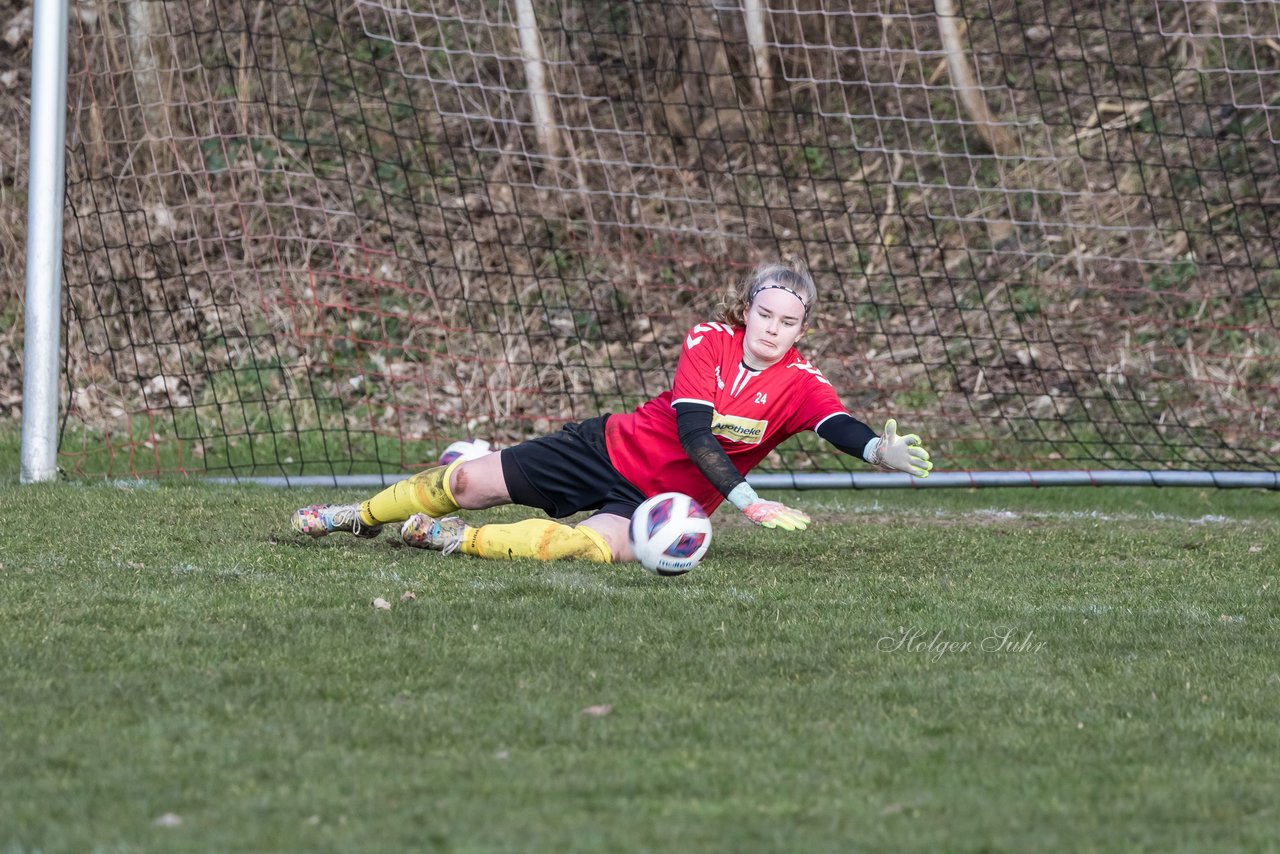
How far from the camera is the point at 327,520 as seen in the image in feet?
17.1

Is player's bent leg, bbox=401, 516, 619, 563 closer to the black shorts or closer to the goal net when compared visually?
the black shorts

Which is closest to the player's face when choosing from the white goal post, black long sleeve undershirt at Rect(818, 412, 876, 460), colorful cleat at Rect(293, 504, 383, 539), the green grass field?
black long sleeve undershirt at Rect(818, 412, 876, 460)

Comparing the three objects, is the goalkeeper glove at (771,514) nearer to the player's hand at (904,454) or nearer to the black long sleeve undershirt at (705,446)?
the black long sleeve undershirt at (705,446)

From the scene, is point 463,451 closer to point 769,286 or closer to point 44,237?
point 769,286

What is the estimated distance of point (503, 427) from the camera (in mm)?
9805

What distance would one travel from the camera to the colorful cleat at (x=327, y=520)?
5.21 meters

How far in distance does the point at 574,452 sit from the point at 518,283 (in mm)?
6264

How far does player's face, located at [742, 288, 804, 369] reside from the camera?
5184 millimetres

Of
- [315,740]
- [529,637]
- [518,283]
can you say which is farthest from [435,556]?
[518,283]

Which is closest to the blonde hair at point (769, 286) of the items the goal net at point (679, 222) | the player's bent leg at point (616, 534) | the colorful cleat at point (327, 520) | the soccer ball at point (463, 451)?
the player's bent leg at point (616, 534)

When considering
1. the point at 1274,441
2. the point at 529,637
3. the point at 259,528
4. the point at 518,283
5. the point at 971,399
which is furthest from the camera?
→ the point at 518,283

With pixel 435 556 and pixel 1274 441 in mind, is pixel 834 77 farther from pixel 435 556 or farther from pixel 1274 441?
pixel 435 556

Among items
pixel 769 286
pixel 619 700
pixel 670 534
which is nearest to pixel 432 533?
pixel 670 534

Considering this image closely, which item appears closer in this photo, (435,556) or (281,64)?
(435,556)
